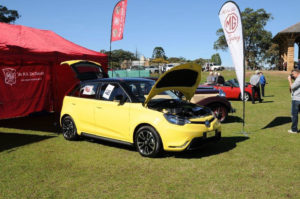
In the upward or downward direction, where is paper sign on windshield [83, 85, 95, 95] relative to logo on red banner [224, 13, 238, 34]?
downward

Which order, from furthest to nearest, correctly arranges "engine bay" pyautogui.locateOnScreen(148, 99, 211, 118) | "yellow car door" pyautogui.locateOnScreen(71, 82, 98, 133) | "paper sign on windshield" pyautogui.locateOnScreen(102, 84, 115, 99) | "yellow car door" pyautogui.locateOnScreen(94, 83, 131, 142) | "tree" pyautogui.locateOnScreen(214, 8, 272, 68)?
"tree" pyautogui.locateOnScreen(214, 8, 272, 68) < "yellow car door" pyautogui.locateOnScreen(71, 82, 98, 133) < "paper sign on windshield" pyautogui.locateOnScreen(102, 84, 115, 99) < "yellow car door" pyautogui.locateOnScreen(94, 83, 131, 142) < "engine bay" pyautogui.locateOnScreen(148, 99, 211, 118)

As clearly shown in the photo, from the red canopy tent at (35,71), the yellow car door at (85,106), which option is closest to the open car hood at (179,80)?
the yellow car door at (85,106)

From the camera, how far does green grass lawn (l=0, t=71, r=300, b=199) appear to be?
4426 mm

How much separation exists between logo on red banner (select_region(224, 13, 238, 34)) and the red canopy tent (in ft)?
16.9

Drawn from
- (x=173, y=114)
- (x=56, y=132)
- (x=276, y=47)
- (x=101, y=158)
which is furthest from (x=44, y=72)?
(x=276, y=47)

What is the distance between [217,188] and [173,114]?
1808 mm

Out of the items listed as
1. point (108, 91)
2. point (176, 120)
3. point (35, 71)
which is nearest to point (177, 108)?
point (176, 120)

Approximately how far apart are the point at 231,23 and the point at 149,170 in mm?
4890

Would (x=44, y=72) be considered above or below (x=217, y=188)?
above

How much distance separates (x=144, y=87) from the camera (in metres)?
6.88

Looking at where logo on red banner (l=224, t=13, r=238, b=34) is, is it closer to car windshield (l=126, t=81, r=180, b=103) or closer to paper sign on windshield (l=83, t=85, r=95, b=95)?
car windshield (l=126, t=81, r=180, b=103)

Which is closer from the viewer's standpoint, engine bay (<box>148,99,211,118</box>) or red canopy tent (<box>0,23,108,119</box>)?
engine bay (<box>148,99,211,118</box>)

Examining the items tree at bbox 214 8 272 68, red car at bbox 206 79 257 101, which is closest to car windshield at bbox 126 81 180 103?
red car at bbox 206 79 257 101

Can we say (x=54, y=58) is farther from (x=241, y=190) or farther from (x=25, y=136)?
(x=241, y=190)
